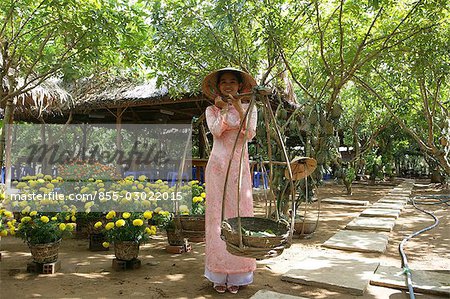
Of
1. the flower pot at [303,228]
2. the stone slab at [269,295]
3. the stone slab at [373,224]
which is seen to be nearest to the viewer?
the stone slab at [269,295]

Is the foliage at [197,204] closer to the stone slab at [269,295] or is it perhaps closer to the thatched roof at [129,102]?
the stone slab at [269,295]

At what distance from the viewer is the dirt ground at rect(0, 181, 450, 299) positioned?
3295 millimetres

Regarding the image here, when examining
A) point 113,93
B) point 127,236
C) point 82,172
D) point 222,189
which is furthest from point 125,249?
point 113,93

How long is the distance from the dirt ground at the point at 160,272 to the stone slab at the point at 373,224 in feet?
0.85

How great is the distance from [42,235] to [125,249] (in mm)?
843

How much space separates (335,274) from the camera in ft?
12.2

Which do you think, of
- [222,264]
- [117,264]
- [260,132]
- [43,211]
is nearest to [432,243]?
[260,132]

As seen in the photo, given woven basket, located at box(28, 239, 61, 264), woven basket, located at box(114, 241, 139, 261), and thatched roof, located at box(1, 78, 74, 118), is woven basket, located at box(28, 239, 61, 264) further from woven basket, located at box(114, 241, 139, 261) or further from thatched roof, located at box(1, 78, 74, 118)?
thatched roof, located at box(1, 78, 74, 118)

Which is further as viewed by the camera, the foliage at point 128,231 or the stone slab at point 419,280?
the foliage at point 128,231

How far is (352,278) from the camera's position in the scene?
358 cm

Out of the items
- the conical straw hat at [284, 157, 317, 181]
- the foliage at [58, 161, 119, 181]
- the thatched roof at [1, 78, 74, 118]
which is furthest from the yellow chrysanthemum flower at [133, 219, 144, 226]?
the thatched roof at [1, 78, 74, 118]

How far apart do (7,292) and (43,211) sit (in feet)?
4.06

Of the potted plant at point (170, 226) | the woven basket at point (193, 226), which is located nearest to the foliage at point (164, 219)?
the potted plant at point (170, 226)

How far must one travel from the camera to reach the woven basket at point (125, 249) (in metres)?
3.96
